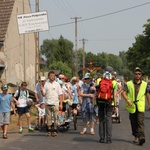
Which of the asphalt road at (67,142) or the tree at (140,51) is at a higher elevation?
the tree at (140,51)

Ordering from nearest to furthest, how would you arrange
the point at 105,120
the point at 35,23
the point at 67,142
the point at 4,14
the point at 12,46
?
Answer: the point at 105,120 → the point at 67,142 → the point at 35,23 → the point at 4,14 → the point at 12,46

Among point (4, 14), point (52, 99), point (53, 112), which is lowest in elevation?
point (53, 112)

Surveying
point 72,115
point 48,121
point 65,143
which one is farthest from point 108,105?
point 72,115

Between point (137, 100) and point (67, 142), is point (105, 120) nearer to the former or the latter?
point (137, 100)

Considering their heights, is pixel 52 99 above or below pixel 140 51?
below

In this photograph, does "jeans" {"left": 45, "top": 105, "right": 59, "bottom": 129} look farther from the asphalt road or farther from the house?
the house

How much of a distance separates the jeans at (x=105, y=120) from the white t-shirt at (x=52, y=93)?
1.96m

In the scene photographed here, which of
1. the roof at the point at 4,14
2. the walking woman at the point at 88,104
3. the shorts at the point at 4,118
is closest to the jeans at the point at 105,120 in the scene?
the walking woman at the point at 88,104

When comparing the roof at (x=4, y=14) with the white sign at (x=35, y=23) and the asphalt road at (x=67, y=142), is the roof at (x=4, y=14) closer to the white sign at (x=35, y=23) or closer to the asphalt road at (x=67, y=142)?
the white sign at (x=35, y=23)

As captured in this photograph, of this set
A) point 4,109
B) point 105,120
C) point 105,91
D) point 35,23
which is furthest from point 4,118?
point 35,23

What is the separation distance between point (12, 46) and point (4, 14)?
89.9 inches

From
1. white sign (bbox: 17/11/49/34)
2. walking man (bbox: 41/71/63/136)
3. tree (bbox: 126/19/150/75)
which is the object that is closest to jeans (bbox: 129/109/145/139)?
walking man (bbox: 41/71/63/136)

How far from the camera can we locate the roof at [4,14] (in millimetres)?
28328

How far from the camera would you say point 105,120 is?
36.6ft
